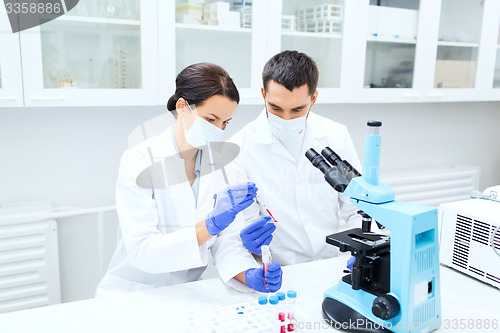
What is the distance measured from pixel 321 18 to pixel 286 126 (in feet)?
2.96

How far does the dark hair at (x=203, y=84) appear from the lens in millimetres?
1350

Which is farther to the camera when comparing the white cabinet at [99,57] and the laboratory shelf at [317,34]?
the laboratory shelf at [317,34]

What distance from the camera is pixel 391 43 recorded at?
2.42 m

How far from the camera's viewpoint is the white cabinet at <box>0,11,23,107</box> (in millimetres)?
1584

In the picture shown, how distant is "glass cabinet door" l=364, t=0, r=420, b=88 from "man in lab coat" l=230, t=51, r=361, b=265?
84 cm

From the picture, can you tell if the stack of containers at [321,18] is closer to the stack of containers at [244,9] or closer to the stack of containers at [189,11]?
the stack of containers at [244,9]

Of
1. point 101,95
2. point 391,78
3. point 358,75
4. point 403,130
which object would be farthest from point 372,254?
point 403,130

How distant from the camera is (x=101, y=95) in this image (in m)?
1.79

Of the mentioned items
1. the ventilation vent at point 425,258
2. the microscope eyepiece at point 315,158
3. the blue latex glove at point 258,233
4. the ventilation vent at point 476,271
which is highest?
the microscope eyepiece at point 315,158

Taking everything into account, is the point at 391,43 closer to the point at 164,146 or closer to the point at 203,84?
the point at 203,84

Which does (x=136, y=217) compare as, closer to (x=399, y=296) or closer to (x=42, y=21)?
(x=399, y=296)

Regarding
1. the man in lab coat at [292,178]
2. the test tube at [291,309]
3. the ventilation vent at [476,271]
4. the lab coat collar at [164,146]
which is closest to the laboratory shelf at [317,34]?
the man in lab coat at [292,178]

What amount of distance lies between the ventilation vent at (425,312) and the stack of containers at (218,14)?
4.85ft

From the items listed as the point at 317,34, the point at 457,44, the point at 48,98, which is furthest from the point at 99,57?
the point at 457,44
